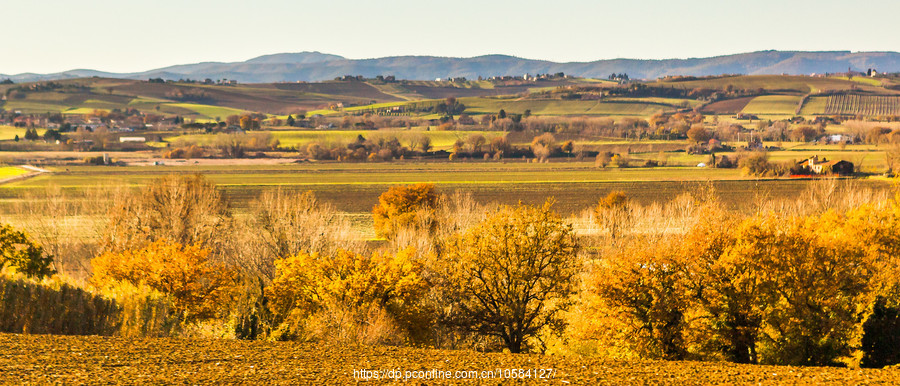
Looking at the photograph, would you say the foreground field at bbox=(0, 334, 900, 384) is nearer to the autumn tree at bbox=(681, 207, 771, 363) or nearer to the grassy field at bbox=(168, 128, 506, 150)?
the autumn tree at bbox=(681, 207, 771, 363)

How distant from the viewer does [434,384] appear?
17.4 meters

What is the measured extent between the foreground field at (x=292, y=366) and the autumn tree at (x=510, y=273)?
1329 centimetres

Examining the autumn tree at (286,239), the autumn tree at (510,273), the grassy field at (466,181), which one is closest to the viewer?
the autumn tree at (510,273)

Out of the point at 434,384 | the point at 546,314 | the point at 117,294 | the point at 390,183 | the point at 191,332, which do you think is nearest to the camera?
the point at 434,384

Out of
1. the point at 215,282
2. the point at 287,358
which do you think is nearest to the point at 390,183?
the point at 215,282

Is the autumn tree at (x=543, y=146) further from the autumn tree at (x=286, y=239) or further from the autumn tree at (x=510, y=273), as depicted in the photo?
the autumn tree at (x=510, y=273)

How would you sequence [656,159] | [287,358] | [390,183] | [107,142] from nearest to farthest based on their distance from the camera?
1. [287,358]
2. [390,183]
3. [656,159]
4. [107,142]

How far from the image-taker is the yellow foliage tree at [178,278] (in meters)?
35.8

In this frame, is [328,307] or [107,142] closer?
[328,307]

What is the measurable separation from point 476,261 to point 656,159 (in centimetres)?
12421

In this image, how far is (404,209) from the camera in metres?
72.2

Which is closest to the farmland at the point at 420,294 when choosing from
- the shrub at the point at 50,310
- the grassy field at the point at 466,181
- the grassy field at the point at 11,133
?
the shrub at the point at 50,310

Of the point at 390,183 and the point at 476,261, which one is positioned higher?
the point at 476,261

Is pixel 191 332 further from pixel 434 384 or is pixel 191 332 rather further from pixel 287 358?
pixel 434 384
